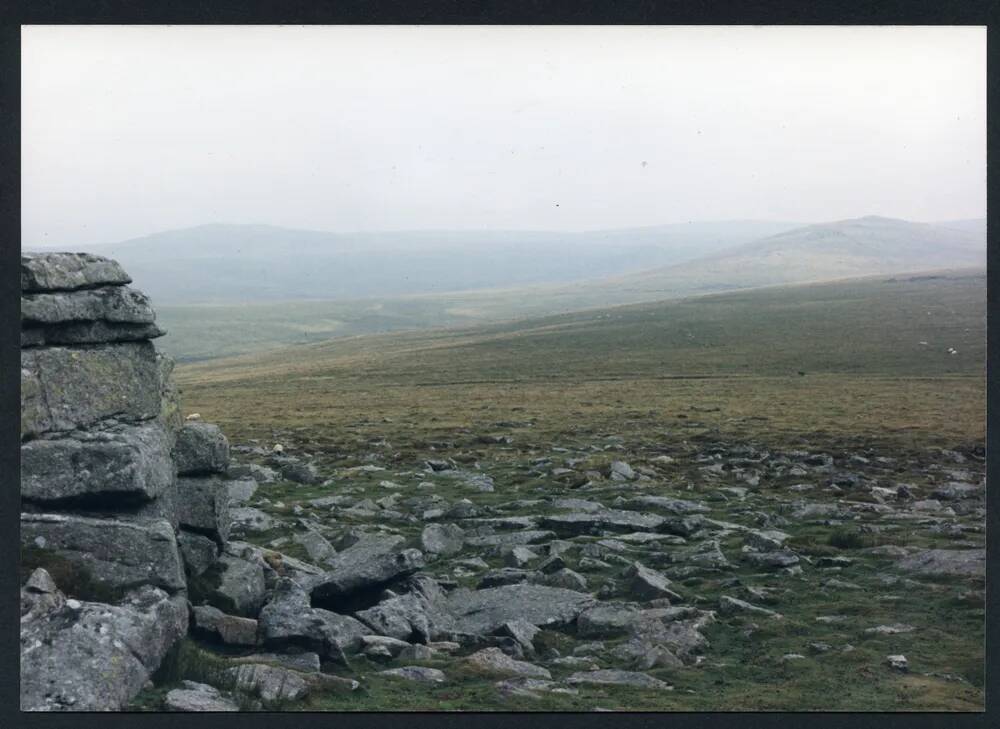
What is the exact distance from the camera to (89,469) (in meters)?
15.7

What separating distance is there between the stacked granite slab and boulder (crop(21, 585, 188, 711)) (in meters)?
0.01

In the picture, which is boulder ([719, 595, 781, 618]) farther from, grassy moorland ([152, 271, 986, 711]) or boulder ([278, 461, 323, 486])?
boulder ([278, 461, 323, 486])

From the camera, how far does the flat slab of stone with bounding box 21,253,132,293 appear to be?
1593 centimetres

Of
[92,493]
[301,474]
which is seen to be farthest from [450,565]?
[301,474]

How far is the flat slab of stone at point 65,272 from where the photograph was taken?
15930mm

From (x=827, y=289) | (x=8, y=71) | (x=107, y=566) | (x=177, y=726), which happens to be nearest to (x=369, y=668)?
(x=177, y=726)

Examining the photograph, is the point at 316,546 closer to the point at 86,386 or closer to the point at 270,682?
the point at 86,386

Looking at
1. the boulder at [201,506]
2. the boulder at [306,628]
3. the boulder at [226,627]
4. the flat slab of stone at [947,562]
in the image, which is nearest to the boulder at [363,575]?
the boulder at [306,628]

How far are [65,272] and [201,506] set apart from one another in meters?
4.76

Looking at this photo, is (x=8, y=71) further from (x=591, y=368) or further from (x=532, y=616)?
(x=591, y=368)

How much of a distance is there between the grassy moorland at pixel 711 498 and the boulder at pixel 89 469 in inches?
125

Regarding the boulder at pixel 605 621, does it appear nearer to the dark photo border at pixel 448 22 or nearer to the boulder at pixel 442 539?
the dark photo border at pixel 448 22

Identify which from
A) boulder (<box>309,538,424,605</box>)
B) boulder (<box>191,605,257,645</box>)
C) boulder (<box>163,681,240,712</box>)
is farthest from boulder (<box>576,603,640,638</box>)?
boulder (<box>163,681,240,712</box>)

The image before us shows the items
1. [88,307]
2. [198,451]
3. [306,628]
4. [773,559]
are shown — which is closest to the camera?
[306,628]
